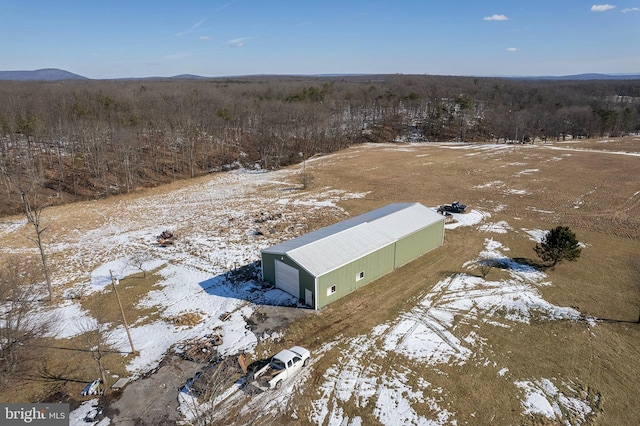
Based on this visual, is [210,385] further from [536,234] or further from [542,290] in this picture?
[536,234]

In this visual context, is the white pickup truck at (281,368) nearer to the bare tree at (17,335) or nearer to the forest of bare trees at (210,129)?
the bare tree at (17,335)

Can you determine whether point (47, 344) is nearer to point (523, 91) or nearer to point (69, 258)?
point (69, 258)

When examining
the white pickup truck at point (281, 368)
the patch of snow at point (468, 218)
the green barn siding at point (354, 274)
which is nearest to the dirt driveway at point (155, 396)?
the white pickup truck at point (281, 368)

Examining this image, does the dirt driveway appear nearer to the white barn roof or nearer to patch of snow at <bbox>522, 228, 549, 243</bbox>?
the white barn roof

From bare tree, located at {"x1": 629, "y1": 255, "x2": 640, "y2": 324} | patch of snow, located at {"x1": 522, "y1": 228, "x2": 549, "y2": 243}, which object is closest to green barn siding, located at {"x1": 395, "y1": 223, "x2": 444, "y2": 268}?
patch of snow, located at {"x1": 522, "y1": 228, "x2": 549, "y2": 243}

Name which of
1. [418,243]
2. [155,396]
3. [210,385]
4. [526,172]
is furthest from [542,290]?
[526,172]
